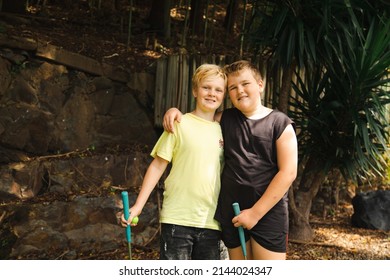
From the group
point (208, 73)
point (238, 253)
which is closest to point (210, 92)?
point (208, 73)

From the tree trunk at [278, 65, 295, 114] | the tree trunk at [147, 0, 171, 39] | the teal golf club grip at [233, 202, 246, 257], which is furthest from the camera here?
the tree trunk at [147, 0, 171, 39]

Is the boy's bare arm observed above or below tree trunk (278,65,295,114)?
below

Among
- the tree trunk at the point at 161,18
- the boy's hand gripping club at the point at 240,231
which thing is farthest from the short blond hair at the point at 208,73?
the tree trunk at the point at 161,18

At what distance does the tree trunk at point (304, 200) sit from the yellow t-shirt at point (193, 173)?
8.99 feet

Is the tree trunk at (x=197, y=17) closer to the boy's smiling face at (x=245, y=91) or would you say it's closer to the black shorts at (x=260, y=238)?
the boy's smiling face at (x=245, y=91)

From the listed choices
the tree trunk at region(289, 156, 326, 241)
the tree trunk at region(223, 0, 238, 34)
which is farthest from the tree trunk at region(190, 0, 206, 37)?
the tree trunk at region(289, 156, 326, 241)

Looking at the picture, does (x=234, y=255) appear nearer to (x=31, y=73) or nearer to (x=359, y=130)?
(x=359, y=130)

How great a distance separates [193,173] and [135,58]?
150 inches

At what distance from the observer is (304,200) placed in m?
5.62

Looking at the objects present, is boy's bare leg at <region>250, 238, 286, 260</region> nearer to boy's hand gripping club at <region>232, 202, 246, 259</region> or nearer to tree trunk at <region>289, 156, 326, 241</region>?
boy's hand gripping club at <region>232, 202, 246, 259</region>

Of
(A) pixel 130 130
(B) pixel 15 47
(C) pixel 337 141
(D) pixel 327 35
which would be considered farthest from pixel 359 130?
(B) pixel 15 47

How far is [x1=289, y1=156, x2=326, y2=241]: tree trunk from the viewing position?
215 inches

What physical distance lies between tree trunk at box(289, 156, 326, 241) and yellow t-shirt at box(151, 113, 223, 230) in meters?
2.74

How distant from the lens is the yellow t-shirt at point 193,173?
2.74m
